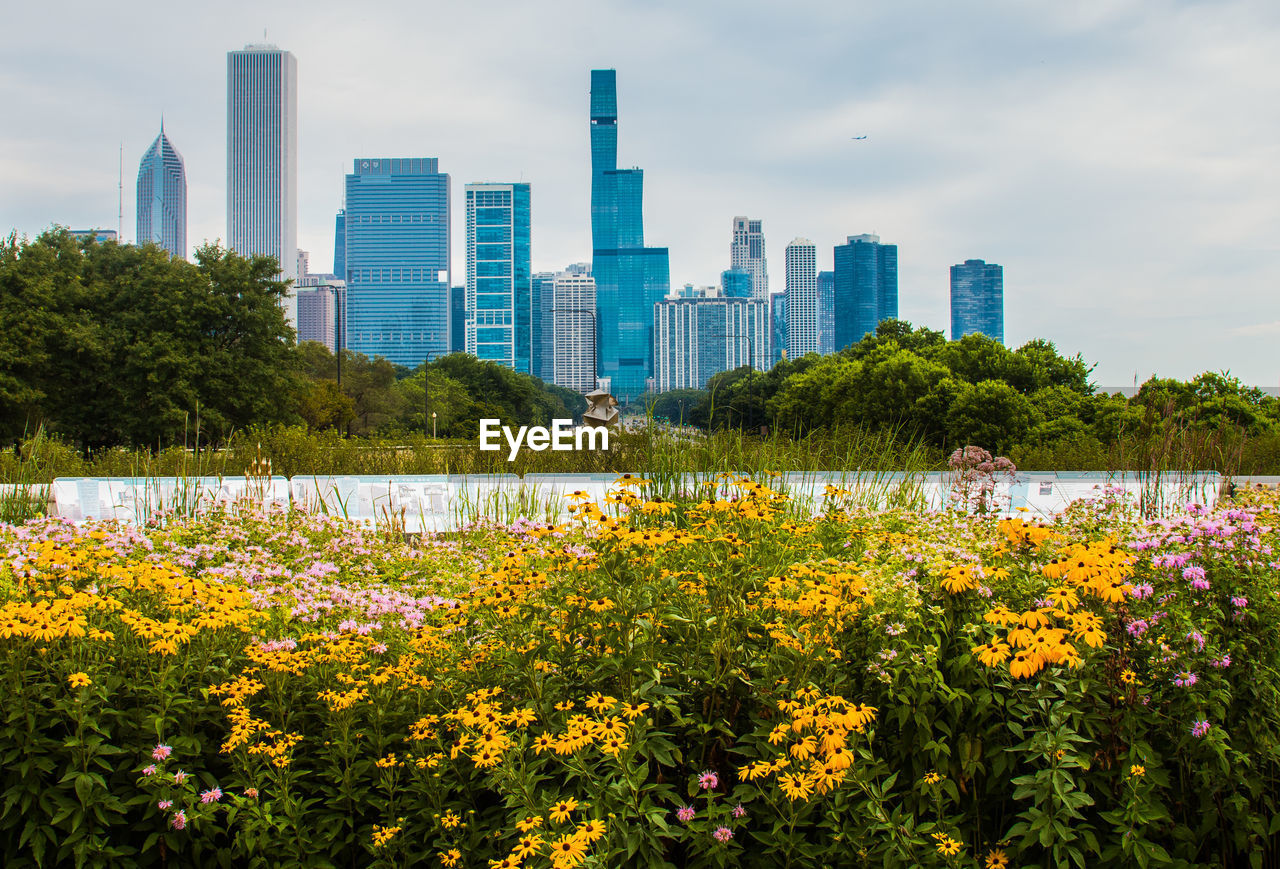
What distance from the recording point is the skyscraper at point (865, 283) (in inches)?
7111

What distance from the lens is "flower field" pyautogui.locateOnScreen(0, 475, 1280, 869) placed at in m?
2.01

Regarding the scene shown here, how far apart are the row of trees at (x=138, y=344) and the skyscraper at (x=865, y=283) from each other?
161279 mm

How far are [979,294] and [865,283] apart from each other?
91.1 ft

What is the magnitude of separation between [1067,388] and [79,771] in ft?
96.9

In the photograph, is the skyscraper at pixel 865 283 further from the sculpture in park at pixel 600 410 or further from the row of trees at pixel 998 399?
the sculpture in park at pixel 600 410

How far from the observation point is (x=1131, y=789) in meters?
2.09

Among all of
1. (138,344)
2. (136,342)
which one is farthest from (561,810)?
(136,342)

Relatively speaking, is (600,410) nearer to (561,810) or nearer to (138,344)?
(561,810)

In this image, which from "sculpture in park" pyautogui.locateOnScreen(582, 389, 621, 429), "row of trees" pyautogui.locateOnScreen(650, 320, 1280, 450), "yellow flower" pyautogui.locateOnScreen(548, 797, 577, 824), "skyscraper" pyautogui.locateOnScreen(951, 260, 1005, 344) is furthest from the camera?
"skyscraper" pyautogui.locateOnScreen(951, 260, 1005, 344)

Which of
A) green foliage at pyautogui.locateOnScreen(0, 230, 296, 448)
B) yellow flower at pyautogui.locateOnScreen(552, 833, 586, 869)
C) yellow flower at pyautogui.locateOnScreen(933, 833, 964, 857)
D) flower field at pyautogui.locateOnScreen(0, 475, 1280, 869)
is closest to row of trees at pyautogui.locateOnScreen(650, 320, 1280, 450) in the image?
flower field at pyautogui.locateOnScreen(0, 475, 1280, 869)

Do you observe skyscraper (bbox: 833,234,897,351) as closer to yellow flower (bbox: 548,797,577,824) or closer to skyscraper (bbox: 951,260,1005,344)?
skyscraper (bbox: 951,260,1005,344)

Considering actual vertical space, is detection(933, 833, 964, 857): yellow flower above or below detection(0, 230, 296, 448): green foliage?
below

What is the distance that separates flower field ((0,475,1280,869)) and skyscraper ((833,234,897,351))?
184m

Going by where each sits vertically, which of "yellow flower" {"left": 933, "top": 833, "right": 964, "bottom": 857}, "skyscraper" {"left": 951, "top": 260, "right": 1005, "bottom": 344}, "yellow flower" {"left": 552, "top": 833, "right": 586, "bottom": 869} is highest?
"skyscraper" {"left": 951, "top": 260, "right": 1005, "bottom": 344}
